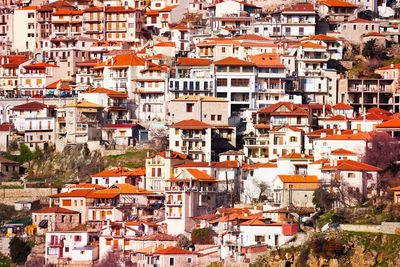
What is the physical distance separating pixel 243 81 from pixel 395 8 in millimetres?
29191

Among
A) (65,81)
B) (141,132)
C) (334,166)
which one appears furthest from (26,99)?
(334,166)

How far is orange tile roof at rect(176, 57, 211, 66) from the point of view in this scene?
102 m

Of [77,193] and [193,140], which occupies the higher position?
[193,140]

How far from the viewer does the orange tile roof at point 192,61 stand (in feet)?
335

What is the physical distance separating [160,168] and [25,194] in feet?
41.8

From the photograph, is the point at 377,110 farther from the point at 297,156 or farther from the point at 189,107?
the point at 189,107

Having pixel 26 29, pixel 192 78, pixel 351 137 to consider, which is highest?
pixel 26 29

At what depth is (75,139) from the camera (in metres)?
100

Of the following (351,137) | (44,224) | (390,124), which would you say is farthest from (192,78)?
(44,224)

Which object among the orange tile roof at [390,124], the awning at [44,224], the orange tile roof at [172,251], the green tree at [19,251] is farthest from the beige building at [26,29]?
the orange tile roof at [172,251]

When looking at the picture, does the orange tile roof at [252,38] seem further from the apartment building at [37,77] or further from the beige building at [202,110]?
the apartment building at [37,77]

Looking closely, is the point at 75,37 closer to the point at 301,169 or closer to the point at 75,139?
the point at 75,139

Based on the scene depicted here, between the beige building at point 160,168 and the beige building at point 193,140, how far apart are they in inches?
89.8

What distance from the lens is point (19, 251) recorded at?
84.7 m
